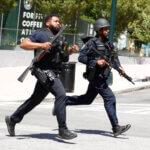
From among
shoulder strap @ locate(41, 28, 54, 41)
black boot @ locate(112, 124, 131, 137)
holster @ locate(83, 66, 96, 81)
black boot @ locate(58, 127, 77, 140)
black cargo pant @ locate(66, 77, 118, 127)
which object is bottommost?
black boot @ locate(112, 124, 131, 137)

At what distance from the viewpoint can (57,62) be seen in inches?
372

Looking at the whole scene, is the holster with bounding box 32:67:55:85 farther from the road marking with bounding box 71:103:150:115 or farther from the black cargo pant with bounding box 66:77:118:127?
the road marking with bounding box 71:103:150:115

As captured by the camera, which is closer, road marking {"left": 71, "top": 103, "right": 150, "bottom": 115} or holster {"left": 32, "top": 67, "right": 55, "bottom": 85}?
holster {"left": 32, "top": 67, "right": 55, "bottom": 85}

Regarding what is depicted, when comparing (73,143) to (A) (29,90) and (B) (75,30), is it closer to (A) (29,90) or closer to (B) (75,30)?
(A) (29,90)

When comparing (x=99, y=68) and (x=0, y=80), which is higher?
(x=99, y=68)

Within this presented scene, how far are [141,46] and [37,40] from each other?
3131 centimetres

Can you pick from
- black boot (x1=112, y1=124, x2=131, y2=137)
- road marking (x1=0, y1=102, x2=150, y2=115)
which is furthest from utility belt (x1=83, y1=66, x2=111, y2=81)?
road marking (x1=0, y1=102, x2=150, y2=115)

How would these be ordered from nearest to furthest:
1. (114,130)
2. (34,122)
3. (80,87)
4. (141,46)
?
(114,130) < (34,122) < (80,87) < (141,46)

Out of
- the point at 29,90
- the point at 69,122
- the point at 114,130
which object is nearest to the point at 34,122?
the point at 69,122

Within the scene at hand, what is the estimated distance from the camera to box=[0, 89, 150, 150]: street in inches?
363

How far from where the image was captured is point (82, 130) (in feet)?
36.7

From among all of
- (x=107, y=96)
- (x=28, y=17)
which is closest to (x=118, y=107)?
(x=107, y=96)

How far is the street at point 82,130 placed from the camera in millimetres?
9223

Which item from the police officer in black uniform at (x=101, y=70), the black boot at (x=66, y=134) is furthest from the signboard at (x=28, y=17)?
the black boot at (x=66, y=134)
